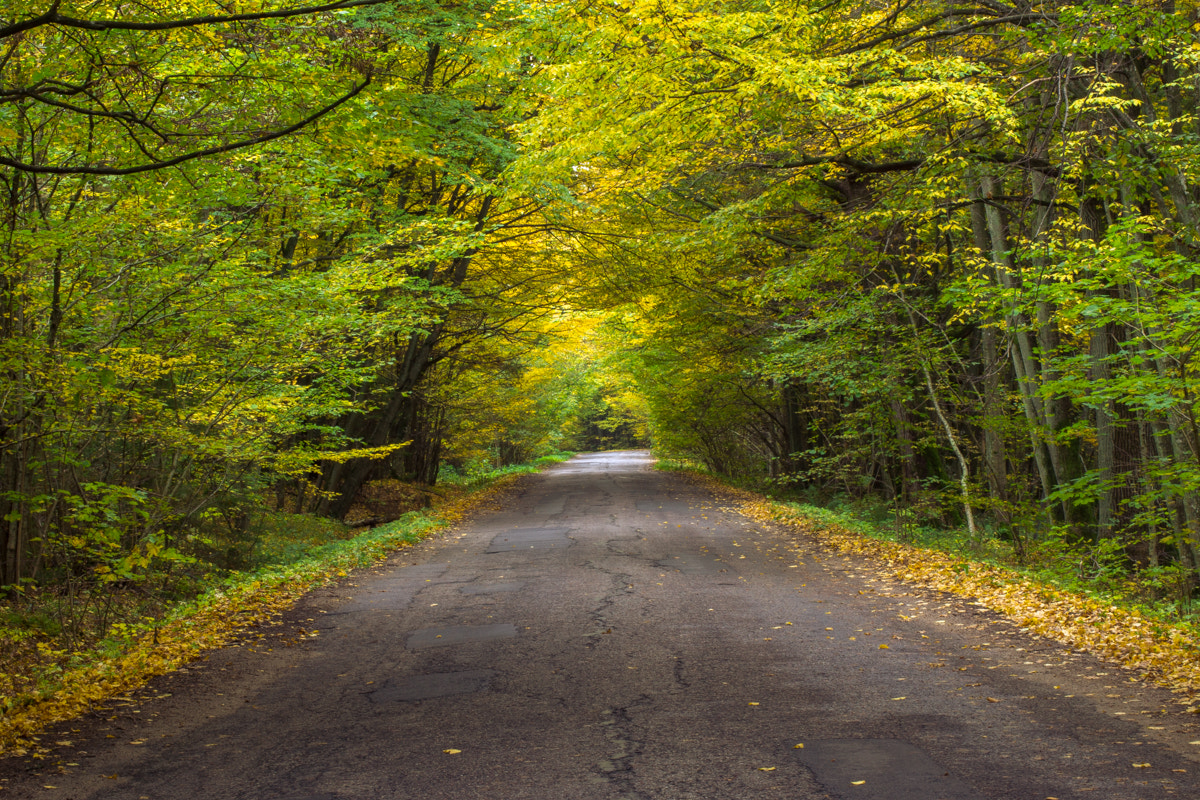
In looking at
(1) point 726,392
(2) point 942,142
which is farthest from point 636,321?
(2) point 942,142

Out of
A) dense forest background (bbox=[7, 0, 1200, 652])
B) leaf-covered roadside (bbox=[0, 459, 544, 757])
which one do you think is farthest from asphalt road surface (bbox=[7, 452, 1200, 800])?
dense forest background (bbox=[7, 0, 1200, 652])

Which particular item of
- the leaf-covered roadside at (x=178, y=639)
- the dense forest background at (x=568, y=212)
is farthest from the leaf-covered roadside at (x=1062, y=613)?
the leaf-covered roadside at (x=178, y=639)

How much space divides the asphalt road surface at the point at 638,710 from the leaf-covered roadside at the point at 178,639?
23 cm

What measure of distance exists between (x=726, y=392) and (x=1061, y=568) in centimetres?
1417

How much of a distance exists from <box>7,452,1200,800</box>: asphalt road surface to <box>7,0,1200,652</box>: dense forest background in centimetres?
182

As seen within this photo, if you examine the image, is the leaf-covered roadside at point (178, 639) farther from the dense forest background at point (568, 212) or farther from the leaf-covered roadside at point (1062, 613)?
the leaf-covered roadside at point (1062, 613)

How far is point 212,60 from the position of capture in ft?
21.1

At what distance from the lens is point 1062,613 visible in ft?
23.3

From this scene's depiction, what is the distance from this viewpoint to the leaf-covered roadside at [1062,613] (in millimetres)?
5547

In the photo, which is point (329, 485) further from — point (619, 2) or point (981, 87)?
point (981, 87)

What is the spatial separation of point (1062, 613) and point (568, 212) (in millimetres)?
11994

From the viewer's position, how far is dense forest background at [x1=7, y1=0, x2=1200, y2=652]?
642 cm

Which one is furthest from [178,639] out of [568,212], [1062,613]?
[568,212]

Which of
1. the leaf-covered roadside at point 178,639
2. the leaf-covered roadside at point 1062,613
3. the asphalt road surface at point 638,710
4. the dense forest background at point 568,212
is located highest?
the dense forest background at point 568,212
